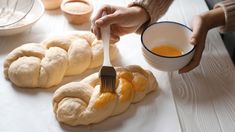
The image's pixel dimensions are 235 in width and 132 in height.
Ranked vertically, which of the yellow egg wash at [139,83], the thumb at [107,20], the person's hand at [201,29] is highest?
the thumb at [107,20]

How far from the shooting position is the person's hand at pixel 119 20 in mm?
767

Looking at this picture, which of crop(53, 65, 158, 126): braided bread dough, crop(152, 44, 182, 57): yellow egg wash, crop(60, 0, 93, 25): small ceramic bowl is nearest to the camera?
crop(53, 65, 158, 126): braided bread dough

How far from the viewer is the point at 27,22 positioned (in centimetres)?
93

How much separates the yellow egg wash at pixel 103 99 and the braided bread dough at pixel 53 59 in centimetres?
13

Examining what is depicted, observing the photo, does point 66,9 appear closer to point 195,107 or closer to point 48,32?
point 48,32

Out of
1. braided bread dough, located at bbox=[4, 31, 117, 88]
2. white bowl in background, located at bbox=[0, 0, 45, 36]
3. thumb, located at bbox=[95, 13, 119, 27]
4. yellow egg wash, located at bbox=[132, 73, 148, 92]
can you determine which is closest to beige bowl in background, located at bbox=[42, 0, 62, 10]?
white bowl in background, located at bbox=[0, 0, 45, 36]

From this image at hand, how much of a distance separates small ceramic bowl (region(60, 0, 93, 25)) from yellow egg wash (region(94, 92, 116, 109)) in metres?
0.33

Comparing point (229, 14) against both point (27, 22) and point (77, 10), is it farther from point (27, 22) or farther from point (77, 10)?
point (27, 22)

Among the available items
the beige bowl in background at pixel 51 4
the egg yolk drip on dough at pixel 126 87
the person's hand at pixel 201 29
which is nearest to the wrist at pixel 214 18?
the person's hand at pixel 201 29

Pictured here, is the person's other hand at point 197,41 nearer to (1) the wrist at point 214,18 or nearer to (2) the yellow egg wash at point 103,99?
(1) the wrist at point 214,18

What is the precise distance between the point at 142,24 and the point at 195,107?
0.26 metres

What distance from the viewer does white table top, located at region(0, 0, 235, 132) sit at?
0.73 m

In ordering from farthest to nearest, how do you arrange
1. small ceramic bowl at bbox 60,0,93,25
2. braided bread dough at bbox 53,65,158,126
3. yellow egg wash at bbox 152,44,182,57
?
small ceramic bowl at bbox 60,0,93,25, yellow egg wash at bbox 152,44,182,57, braided bread dough at bbox 53,65,158,126

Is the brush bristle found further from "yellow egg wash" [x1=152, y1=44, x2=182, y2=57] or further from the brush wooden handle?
"yellow egg wash" [x1=152, y1=44, x2=182, y2=57]
